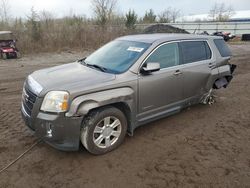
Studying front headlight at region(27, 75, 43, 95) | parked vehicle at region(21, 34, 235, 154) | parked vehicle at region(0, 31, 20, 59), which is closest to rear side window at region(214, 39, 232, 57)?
parked vehicle at region(21, 34, 235, 154)

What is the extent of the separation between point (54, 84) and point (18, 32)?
1596 centimetres

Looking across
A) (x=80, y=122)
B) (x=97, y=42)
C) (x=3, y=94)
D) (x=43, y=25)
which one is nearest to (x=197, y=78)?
(x=80, y=122)

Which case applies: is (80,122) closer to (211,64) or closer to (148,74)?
(148,74)

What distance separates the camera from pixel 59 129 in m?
3.08

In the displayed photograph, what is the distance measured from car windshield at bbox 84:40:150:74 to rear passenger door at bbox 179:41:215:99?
945 millimetres

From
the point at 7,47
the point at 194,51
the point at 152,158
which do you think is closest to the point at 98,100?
the point at 152,158

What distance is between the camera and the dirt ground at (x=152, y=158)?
296 centimetres

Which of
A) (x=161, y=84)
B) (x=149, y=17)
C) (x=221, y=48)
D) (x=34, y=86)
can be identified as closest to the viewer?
(x=34, y=86)

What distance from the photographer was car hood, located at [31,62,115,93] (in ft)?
10.6

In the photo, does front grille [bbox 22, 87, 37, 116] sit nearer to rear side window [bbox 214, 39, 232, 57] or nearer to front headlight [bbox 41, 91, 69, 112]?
front headlight [bbox 41, 91, 69, 112]

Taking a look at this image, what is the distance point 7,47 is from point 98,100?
1275 centimetres

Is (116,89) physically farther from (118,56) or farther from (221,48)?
(221,48)

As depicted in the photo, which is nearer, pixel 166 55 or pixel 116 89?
pixel 116 89

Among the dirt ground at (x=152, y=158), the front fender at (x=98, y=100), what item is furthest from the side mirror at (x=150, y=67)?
the dirt ground at (x=152, y=158)
